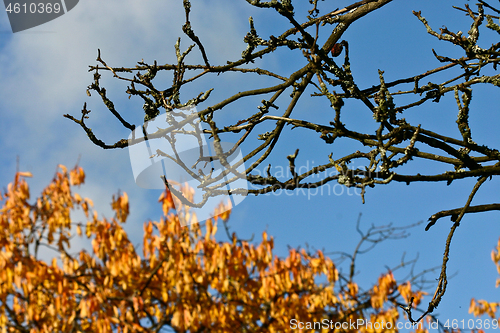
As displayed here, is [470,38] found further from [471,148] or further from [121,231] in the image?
[121,231]

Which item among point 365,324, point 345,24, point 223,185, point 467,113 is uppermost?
point 345,24

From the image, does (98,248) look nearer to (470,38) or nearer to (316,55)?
(316,55)

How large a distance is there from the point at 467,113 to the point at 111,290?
4.62 meters

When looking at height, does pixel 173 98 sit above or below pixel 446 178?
above

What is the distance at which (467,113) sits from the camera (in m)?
2.40

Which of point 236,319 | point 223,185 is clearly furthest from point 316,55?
point 236,319

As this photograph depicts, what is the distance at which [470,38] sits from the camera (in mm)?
2691

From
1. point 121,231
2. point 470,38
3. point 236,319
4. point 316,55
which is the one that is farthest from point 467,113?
point 121,231

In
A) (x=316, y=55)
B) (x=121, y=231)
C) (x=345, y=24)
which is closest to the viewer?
(x=316, y=55)

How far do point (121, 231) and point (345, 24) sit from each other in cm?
404

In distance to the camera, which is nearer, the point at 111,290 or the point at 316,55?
the point at 316,55

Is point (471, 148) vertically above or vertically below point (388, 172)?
above

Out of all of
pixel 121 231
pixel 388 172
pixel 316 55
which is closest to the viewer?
pixel 388 172

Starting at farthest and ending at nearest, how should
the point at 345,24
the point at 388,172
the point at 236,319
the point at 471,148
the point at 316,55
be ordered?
the point at 236,319
the point at 345,24
the point at 471,148
the point at 316,55
the point at 388,172
